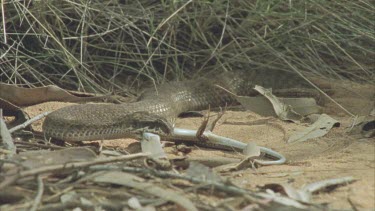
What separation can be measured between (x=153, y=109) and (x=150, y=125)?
96cm

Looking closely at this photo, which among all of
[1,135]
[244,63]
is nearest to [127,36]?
[244,63]

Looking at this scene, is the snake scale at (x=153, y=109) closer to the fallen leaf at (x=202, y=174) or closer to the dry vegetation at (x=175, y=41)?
the dry vegetation at (x=175, y=41)

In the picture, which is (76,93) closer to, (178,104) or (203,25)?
(178,104)

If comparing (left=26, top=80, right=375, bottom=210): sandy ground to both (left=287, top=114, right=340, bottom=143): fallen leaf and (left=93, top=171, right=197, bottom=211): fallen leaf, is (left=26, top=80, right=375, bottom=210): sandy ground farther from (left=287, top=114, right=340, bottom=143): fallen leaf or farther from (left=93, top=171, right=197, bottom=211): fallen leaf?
(left=93, top=171, right=197, bottom=211): fallen leaf

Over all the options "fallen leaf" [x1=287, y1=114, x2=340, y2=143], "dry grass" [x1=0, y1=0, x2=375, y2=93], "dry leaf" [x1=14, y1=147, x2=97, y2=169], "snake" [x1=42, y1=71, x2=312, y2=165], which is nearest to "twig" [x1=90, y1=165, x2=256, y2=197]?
"dry leaf" [x1=14, y1=147, x2=97, y2=169]

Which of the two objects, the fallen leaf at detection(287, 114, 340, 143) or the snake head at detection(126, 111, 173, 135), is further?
the fallen leaf at detection(287, 114, 340, 143)

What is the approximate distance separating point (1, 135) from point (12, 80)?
179 cm

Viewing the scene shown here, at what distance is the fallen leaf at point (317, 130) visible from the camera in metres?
4.11

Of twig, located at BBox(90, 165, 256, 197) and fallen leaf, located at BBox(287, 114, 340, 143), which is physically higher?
fallen leaf, located at BBox(287, 114, 340, 143)

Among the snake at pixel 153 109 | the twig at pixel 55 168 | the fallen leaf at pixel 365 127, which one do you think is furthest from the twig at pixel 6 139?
the fallen leaf at pixel 365 127

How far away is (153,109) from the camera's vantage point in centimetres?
498

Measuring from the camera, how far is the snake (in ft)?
13.4

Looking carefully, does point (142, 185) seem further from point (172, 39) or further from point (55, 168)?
point (172, 39)

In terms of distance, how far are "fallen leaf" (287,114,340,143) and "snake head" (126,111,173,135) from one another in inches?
27.2
